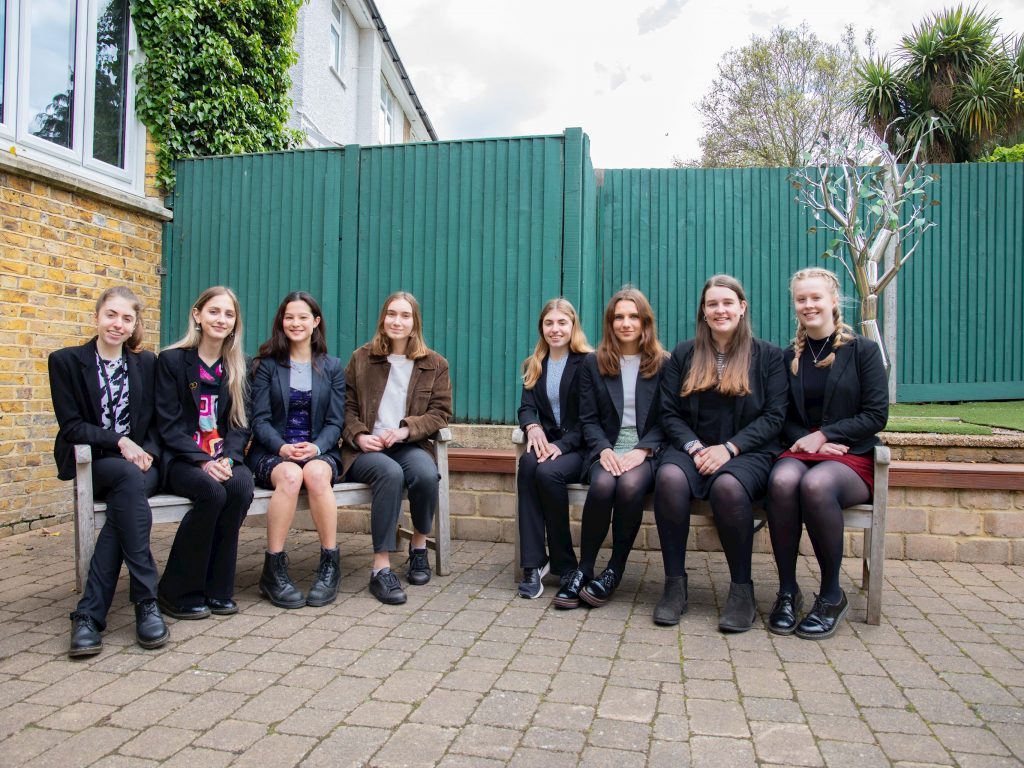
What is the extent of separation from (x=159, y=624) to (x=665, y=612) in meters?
2.09

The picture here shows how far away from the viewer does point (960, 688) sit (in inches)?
111

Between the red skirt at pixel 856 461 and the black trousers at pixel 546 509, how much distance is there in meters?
1.08

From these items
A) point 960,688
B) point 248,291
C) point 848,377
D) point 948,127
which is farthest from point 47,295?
point 948,127

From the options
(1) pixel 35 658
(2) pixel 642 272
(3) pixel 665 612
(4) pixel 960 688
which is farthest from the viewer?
(2) pixel 642 272

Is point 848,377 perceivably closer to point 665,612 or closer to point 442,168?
point 665,612

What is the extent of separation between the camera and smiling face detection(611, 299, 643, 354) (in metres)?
4.16

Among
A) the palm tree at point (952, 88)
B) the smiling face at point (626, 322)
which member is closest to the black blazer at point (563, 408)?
the smiling face at point (626, 322)

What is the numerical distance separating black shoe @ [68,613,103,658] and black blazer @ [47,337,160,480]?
65 cm

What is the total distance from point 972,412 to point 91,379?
622cm

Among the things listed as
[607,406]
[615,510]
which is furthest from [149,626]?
[607,406]

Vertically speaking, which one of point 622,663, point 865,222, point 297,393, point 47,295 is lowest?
point 622,663

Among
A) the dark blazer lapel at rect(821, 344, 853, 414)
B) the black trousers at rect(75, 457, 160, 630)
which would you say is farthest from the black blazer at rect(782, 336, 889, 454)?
the black trousers at rect(75, 457, 160, 630)

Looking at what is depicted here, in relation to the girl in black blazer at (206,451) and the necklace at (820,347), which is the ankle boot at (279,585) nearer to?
the girl in black blazer at (206,451)

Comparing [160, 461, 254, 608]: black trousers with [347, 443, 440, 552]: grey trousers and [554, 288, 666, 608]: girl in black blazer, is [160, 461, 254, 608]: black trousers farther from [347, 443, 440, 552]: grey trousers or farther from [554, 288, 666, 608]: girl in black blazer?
[554, 288, 666, 608]: girl in black blazer
